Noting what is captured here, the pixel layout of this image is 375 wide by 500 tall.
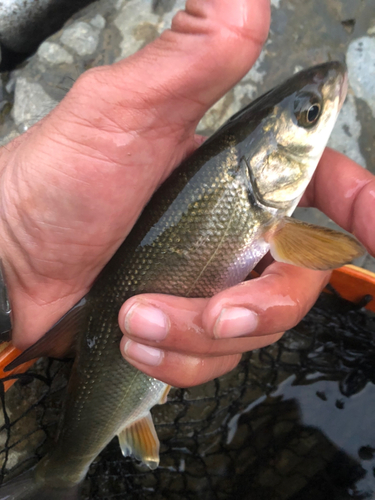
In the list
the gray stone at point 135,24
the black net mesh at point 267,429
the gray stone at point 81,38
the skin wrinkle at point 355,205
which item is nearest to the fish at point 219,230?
the skin wrinkle at point 355,205

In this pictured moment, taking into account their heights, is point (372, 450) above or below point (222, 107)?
below

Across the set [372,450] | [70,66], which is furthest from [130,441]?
[70,66]

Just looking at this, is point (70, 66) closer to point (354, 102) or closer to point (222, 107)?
point (222, 107)

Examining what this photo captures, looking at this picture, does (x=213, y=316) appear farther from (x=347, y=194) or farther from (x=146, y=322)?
(x=347, y=194)

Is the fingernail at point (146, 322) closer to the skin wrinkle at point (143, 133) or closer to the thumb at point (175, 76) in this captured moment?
the skin wrinkle at point (143, 133)

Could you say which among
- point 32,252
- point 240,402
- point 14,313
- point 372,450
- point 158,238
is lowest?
point 240,402
